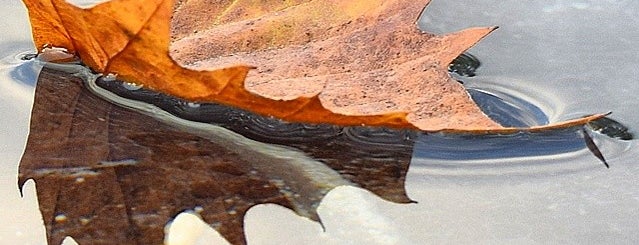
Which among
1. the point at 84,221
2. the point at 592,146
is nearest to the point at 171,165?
the point at 84,221

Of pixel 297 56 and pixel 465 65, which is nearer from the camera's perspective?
pixel 297 56

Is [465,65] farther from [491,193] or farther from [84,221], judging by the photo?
[84,221]

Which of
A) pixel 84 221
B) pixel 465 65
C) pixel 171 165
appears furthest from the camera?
pixel 465 65

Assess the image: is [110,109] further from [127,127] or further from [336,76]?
[336,76]

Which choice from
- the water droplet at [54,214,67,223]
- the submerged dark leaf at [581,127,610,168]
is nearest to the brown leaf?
the water droplet at [54,214,67,223]

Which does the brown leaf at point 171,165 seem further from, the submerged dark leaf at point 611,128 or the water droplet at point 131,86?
the submerged dark leaf at point 611,128

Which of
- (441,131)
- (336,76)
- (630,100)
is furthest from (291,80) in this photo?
(630,100)

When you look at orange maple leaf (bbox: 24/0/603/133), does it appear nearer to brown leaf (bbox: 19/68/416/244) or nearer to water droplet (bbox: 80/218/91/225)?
brown leaf (bbox: 19/68/416/244)
